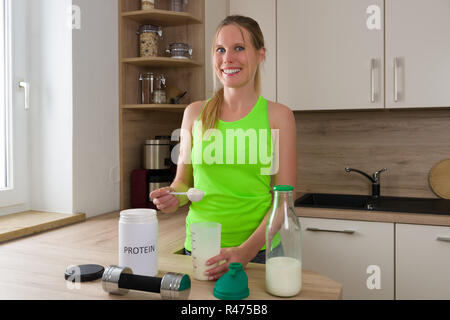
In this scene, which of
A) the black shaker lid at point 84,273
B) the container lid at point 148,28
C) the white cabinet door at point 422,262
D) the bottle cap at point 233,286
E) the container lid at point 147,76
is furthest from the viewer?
the container lid at point 147,76

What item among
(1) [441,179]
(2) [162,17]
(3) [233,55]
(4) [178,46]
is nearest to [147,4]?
(2) [162,17]

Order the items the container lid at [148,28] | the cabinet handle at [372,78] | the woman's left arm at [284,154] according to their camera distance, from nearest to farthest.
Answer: the woman's left arm at [284,154]
the cabinet handle at [372,78]
the container lid at [148,28]

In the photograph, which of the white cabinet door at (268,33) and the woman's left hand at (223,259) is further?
the white cabinet door at (268,33)

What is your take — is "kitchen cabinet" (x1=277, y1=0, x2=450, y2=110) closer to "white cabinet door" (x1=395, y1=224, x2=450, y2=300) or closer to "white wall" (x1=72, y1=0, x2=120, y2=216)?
"white cabinet door" (x1=395, y1=224, x2=450, y2=300)

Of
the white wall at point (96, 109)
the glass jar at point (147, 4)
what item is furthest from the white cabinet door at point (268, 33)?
the white wall at point (96, 109)

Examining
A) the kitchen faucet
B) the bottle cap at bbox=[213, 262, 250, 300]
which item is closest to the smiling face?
the bottle cap at bbox=[213, 262, 250, 300]

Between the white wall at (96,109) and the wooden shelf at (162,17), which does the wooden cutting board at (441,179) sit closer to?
the wooden shelf at (162,17)

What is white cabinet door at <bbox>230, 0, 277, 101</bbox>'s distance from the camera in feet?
7.35

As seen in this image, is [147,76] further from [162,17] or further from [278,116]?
[278,116]

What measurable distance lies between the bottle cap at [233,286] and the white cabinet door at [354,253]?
115 centimetres

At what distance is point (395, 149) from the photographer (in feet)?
7.76

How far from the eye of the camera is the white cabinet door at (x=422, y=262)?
5.79ft

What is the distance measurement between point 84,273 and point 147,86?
146cm

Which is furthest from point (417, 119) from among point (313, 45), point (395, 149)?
point (313, 45)
